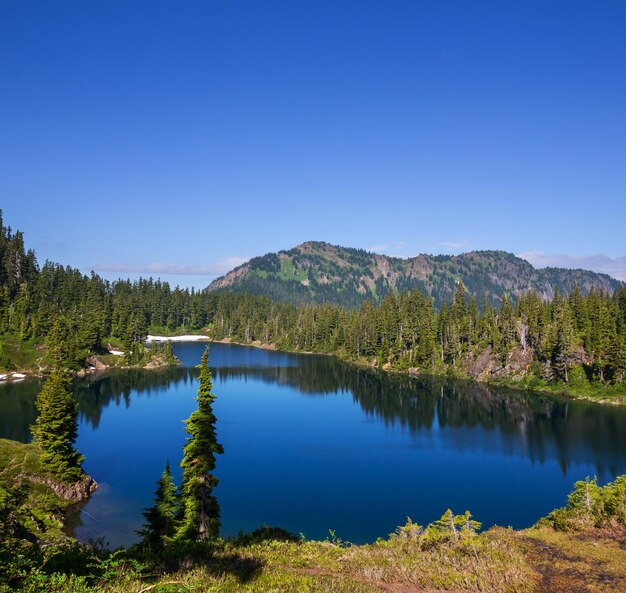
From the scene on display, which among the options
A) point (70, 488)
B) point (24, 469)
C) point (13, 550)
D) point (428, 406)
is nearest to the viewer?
point (13, 550)

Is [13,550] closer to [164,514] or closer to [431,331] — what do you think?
[164,514]

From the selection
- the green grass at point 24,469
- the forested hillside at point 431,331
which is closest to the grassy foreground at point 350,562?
the green grass at point 24,469

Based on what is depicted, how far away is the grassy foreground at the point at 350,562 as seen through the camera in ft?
41.2

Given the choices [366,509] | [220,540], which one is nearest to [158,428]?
[366,509]

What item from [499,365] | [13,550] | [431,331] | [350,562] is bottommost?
[499,365]

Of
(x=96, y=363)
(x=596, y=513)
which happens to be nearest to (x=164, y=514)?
(x=596, y=513)

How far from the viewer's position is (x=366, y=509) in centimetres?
4669

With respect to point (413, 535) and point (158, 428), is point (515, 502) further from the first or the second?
point (158, 428)

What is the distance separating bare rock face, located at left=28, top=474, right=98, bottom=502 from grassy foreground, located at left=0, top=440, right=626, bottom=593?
28917 mm

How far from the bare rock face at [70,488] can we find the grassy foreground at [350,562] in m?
28.9

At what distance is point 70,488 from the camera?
4741cm

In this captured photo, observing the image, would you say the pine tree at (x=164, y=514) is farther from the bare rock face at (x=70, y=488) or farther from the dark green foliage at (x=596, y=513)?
the dark green foliage at (x=596, y=513)

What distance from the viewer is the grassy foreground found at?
12555mm

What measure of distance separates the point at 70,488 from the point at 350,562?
3990cm
